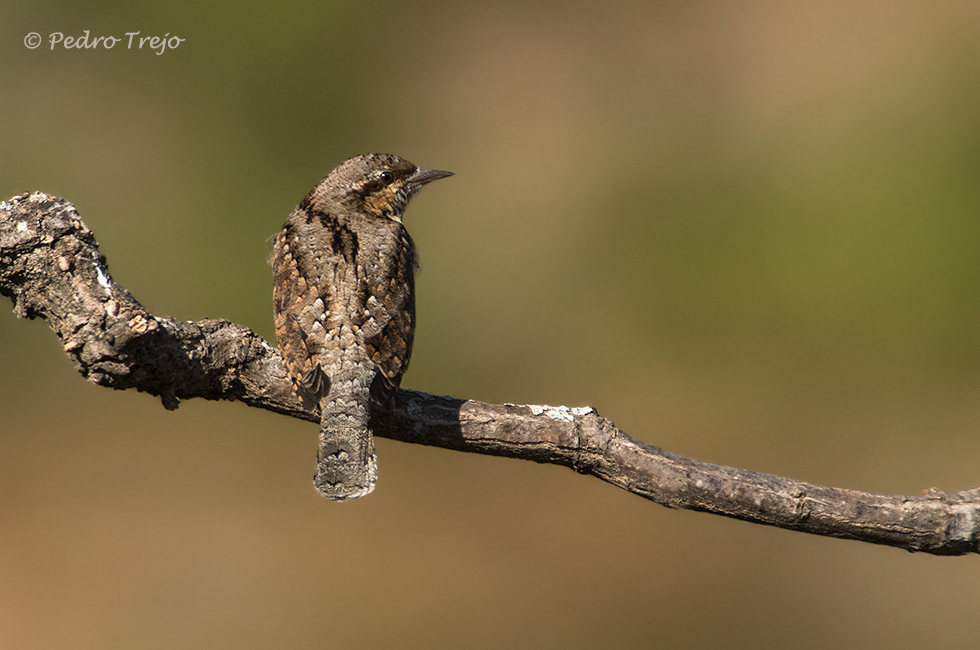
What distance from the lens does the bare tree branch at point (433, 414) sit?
259 centimetres

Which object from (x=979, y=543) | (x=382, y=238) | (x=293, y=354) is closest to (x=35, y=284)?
(x=293, y=354)

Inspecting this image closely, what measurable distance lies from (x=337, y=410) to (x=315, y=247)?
3.22 ft

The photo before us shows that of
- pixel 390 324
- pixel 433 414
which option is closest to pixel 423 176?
pixel 390 324

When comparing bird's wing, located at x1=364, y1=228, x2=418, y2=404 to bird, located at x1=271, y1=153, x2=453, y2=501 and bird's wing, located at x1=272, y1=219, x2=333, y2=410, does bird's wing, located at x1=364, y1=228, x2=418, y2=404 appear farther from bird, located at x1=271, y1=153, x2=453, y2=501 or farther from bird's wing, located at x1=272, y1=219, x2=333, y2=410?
bird's wing, located at x1=272, y1=219, x2=333, y2=410

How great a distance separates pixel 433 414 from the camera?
3158 mm

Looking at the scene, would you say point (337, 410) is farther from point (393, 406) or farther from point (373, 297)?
point (373, 297)

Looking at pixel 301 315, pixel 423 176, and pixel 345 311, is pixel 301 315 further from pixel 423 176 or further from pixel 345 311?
pixel 423 176

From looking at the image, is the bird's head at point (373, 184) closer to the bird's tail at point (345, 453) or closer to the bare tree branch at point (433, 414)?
the bare tree branch at point (433, 414)

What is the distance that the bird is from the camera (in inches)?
120

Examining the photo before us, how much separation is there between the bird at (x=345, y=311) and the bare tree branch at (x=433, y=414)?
161 mm

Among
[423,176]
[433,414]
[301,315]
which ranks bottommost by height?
[433,414]

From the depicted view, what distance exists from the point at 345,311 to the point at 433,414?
643mm

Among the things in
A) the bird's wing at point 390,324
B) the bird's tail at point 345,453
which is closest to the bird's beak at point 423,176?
the bird's wing at point 390,324

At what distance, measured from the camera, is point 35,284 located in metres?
2.60
